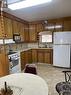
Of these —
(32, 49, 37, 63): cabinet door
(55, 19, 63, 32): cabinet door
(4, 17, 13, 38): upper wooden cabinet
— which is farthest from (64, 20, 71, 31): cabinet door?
(4, 17, 13, 38): upper wooden cabinet

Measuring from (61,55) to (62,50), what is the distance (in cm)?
23

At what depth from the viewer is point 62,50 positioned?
4.92 meters

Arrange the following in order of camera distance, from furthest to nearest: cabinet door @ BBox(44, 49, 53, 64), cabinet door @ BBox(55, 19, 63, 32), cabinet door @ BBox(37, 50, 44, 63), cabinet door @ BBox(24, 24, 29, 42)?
1. cabinet door @ BBox(24, 24, 29, 42)
2. cabinet door @ BBox(37, 50, 44, 63)
3. cabinet door @ BBox(44, 49, 53, 64)
4. cabinet door @ BBox(55, 19, 63, 32)

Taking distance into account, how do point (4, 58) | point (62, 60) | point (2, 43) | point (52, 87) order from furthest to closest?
point (62, 60) → point (2, 43) → point (4, 58) → point (52, 87)

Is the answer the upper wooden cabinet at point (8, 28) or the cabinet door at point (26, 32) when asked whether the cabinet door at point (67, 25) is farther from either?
the upper wooden cabinet at point (8, 28)

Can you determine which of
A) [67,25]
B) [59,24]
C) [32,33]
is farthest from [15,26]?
[67,25]

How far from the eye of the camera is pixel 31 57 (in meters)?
5.97

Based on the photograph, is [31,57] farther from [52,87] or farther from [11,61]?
[52,87]

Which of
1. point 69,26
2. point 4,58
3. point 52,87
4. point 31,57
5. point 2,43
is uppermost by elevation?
point 69,26

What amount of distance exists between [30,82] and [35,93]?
0.36 m

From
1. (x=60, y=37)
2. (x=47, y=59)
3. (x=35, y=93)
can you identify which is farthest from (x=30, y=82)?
(x=47, y=59)

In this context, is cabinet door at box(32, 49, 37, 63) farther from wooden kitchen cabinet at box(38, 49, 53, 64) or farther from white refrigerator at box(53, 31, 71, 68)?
white refrigerator at box(53, 31, 71, 68)

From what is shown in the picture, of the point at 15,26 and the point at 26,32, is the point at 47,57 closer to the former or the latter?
the point at 26,32

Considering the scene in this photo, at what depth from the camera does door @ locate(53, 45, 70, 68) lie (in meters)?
4.80
